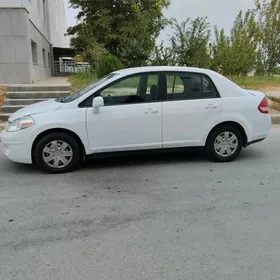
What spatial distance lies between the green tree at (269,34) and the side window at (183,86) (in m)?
Result: 16.5

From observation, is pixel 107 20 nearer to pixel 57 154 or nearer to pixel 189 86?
pixel 189 86

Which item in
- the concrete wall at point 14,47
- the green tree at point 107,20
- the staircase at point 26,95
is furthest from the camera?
the green tree at point 107,20

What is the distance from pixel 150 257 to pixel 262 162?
347cm

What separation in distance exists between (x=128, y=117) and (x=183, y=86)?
43.4 inches

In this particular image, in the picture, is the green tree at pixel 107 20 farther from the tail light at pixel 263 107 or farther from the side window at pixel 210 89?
the tail light at pixel 263 107

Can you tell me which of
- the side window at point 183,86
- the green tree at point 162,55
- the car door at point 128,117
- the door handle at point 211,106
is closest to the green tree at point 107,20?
the green tree at point 162,55

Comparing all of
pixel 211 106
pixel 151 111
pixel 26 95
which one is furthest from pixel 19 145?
pixel 26 95

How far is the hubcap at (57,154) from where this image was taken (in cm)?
491

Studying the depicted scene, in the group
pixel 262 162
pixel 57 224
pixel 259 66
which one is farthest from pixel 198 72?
pixel 259 66

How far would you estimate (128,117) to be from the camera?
503 cm

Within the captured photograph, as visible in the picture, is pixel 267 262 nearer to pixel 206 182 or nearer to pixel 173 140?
pixel 206 182

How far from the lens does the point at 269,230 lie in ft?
10.5

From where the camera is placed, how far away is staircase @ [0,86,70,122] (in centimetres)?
923

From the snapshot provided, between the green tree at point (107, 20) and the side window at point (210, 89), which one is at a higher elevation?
the green tree at point (107, 20)
